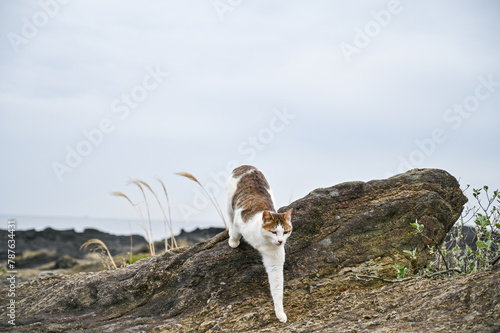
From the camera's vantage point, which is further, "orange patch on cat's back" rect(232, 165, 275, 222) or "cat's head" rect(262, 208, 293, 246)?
"orange patch on cat's back" rect(232, 165, 275, 222)

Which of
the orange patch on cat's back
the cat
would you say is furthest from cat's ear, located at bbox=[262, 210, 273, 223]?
the orange patch on cat's back

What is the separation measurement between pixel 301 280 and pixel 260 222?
923mm

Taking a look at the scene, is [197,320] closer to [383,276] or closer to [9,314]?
[383,276]

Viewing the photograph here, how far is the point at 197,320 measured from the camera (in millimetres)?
5117

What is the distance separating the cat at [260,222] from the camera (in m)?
4.88

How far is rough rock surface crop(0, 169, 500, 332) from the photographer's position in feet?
15.9

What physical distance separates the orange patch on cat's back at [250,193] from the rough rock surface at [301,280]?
0.46 meters

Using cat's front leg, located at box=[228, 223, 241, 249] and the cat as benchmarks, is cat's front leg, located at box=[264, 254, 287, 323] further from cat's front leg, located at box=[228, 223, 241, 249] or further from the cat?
cat's front leg, located at box=[228, 223, 241, 249]

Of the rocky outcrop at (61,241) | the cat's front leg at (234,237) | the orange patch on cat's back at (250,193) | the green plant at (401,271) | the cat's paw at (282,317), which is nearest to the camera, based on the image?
the cat's paw at (282,317)

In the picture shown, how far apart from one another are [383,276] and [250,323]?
5.54 ft

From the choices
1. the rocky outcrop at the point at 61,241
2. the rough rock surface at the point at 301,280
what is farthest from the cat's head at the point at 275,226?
the rocky outcrop at the point at 61,241

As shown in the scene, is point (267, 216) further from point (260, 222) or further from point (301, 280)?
point (301, 280)

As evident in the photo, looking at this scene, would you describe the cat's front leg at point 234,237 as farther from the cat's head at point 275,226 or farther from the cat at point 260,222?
the cat's head at point 275,226

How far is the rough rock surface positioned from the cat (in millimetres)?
305
